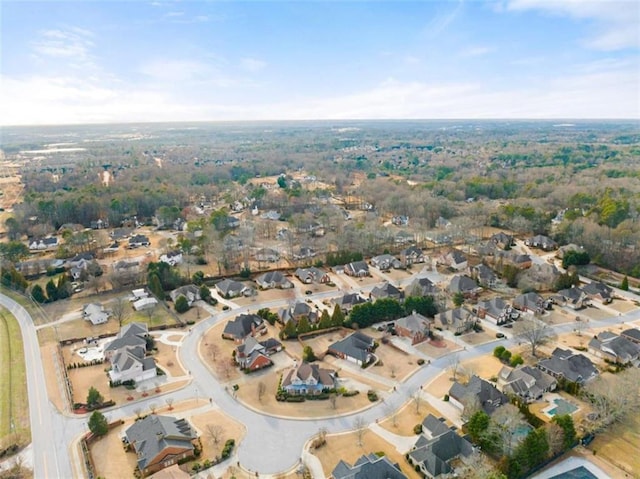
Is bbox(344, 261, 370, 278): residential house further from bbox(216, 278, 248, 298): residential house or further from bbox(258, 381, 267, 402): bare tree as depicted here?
bbox(258, 381, 267, 402): bare tree

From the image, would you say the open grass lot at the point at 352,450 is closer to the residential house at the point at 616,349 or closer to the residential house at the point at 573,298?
the residential house at the point at 616,349

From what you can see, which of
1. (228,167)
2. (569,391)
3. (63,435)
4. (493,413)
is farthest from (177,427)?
(228,167)

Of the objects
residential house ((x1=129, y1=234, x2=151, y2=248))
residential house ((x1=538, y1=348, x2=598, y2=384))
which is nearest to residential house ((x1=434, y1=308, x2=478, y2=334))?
residential house ((x1=538, y1=348, x2=598, y2=384))

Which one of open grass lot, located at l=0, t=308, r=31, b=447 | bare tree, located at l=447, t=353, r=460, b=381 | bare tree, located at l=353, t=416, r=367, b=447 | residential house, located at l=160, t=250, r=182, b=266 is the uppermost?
residential house, located at l=160, t=250, r=182, b=266

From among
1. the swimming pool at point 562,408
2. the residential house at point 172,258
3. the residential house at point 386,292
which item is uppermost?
the residential house at point 172,258

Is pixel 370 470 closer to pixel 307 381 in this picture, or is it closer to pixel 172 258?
pixel 307 381

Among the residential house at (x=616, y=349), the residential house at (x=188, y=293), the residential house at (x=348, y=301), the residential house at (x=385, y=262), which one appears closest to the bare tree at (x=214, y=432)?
the residential house at (x=348, y=301)

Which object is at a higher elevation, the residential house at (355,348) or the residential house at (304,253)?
the residential house at (304,253)
